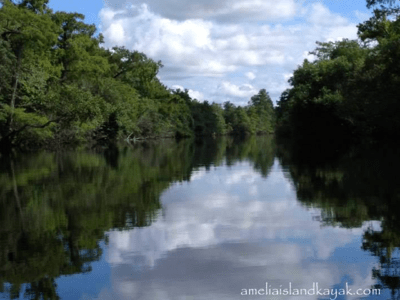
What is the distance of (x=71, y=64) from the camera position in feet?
158

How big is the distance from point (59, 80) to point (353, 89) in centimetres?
2439

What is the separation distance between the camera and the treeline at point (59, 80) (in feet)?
125

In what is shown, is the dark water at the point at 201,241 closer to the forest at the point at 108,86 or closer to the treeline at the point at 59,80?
the forest at the point at 108,86

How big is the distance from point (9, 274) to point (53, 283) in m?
0.77

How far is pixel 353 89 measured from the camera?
153 ft

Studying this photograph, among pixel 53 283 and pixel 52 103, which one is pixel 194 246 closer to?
pixel 53 283

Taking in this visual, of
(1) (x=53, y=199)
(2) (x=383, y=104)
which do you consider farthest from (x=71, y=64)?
(1) (x=53, y=199)

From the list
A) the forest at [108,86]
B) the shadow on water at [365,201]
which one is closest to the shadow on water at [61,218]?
the shadow on water at [365,201]

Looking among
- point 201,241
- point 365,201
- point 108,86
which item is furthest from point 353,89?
point 201,241

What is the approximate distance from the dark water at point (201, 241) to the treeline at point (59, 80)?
22.7 meters

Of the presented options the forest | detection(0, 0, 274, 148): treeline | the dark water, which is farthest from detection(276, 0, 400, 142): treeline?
detection(0, 0, 274, 148): treeline

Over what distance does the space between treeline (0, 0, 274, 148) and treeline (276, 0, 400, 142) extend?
18.3m

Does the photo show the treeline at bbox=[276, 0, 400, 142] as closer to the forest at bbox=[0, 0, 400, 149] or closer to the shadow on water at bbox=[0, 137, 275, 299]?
the forest at bbox=[0, 0, 400, 149]

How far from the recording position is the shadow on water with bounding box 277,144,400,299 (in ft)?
24.2
